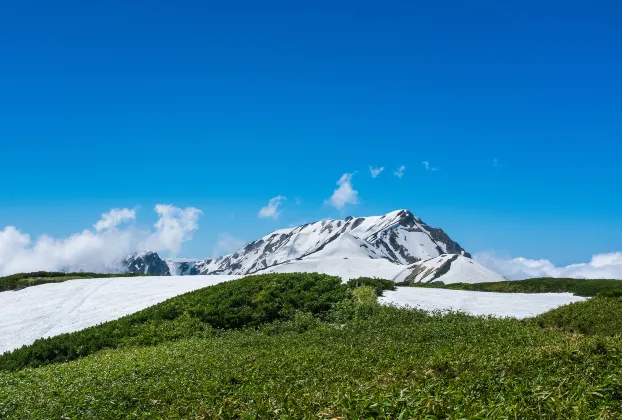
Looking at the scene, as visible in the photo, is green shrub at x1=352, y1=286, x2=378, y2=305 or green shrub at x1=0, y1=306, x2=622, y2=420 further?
green shrub at x1=352, y1=286, x2=378, y2=305

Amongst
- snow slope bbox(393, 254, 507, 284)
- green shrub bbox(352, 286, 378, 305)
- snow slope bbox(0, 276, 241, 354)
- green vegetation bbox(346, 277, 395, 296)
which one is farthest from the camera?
snow slope bbox(393, 254, 507, 284)

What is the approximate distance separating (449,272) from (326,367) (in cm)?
6575

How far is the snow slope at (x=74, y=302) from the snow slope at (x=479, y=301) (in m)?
15.1

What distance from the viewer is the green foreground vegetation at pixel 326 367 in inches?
308

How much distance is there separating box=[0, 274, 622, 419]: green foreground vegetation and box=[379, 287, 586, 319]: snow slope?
239cm

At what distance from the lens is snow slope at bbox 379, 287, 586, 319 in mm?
24408

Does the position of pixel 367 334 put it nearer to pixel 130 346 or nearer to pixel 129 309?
pixel 130 346

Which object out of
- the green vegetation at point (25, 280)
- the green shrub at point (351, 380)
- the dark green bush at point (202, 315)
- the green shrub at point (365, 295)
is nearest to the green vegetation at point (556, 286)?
the green shrub at point (365, 295)

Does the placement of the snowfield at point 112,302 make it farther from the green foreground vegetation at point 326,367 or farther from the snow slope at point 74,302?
the green foreground vegetation at point 326,367

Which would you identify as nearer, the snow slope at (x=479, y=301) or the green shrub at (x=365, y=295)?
the snow slope at (x=479, y=301)

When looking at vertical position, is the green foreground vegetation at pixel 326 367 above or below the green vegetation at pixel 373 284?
below

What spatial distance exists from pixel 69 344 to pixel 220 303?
7.38m

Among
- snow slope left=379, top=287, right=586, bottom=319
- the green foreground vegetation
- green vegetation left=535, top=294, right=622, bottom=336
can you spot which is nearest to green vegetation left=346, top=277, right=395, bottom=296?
snow slope left=379, top=287, right=586, bottom=319

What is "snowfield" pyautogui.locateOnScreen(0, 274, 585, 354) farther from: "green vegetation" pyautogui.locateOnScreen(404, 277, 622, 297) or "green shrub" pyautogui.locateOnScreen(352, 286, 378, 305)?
"green vegetation" pyautogui.locateOnScreen(404, 277, 622, 297)
